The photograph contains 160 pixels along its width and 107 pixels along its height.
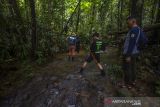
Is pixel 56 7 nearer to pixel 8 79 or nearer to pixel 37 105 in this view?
pixel 8 79

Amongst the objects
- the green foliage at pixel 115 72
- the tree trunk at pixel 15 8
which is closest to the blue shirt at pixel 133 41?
the green foliage at pixel 115 72

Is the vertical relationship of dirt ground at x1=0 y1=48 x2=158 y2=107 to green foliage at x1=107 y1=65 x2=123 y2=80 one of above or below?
below

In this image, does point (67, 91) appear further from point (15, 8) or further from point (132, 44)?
point (15, 8)

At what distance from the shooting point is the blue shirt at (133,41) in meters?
7.93

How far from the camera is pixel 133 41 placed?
8016 millimetres

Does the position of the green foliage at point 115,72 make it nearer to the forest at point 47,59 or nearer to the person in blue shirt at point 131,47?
the forest at point 47,59

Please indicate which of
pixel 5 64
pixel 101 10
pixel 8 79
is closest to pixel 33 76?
pixel 8 79

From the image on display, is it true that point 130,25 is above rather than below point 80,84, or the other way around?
above

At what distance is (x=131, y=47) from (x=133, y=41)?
23 cm

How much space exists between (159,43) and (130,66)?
15.8ft

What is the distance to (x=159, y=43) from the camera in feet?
42.1

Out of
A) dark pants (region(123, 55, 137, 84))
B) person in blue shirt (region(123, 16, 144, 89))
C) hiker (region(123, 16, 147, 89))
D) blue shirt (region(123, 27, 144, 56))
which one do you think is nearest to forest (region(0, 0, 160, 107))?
dark pants (region(123, 55, 137, 84))

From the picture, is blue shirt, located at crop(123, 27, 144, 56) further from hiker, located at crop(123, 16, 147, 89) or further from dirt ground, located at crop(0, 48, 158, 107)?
dirt ground, located at crop(0, 48, 158, 107)

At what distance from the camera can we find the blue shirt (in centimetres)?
793
